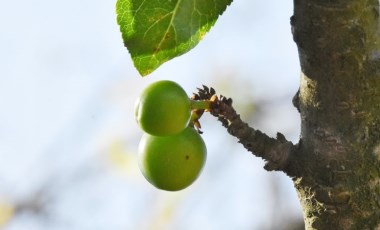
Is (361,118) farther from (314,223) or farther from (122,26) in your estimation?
(122,26)

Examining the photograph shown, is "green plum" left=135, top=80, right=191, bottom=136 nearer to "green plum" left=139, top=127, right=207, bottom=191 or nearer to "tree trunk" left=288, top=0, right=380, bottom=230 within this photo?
"green plum" left=139, top=127, right=207, bottom=191

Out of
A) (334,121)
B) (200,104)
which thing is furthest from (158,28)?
(334,121)

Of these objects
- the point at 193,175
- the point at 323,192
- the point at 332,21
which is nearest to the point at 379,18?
the point at 332,21

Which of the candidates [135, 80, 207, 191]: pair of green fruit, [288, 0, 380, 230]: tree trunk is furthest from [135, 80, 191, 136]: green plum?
[288, 0, 380, 230]: tree trunk

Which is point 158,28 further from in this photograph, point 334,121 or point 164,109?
point 334,121

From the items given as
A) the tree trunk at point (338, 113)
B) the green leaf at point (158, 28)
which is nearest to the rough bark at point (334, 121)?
the tree trunk at point (338, 113)

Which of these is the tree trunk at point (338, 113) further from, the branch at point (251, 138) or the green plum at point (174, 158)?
the green plum at point (174, 158)
